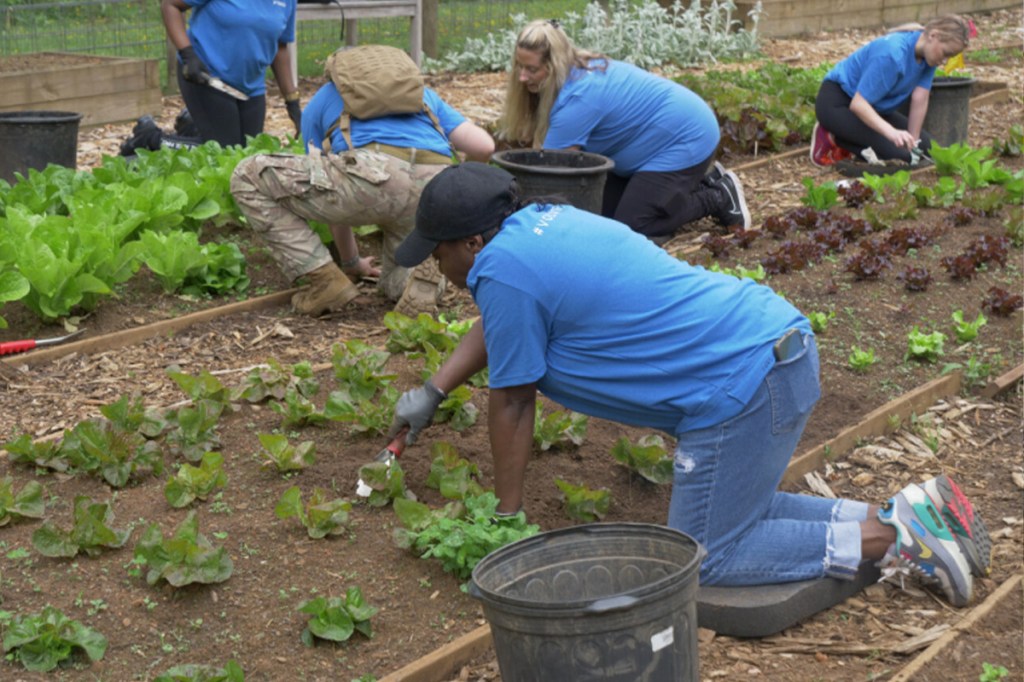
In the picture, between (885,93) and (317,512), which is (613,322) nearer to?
(317,512)

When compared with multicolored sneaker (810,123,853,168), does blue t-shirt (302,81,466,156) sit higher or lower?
higher

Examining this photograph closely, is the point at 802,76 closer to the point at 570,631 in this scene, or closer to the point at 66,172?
the point at 66,172

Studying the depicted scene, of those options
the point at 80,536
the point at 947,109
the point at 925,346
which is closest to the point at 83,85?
the point at 947,109

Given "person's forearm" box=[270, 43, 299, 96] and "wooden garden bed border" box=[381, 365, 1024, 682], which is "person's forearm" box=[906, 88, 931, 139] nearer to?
"wooden garden bed border" box=[381, 365, 1024, 682]

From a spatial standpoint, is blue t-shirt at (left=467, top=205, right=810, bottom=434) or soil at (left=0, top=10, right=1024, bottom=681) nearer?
blue t-shirt at (left=467, top=205, right=810, bottom=434)

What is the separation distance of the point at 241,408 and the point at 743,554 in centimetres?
212

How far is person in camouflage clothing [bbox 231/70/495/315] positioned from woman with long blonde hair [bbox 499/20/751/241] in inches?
23.3

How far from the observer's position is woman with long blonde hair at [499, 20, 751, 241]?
6879 mm

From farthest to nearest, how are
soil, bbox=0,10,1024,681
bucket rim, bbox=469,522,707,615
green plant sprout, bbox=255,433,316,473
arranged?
green plant sprout, bbox=255,433,316,473 < soil, bbox=0,10,1024,681 < bucket rim, bbox=469,522,707,615

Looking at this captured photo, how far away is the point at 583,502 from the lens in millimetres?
4219

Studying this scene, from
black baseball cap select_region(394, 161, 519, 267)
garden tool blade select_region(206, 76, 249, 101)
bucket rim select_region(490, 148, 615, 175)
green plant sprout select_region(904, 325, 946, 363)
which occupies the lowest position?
green plant sprout select_region(904, 325, 946, 363)

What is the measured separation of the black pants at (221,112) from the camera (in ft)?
26.0

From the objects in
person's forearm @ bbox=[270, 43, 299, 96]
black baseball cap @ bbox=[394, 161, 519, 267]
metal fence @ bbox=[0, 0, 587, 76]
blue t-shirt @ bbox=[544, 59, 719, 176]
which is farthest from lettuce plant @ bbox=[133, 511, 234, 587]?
metal fence @ bbox=[0, 0, 587, 76]

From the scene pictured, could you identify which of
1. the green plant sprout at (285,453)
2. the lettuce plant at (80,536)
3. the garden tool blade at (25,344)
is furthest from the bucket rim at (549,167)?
the lettuce plant at (80,536)
